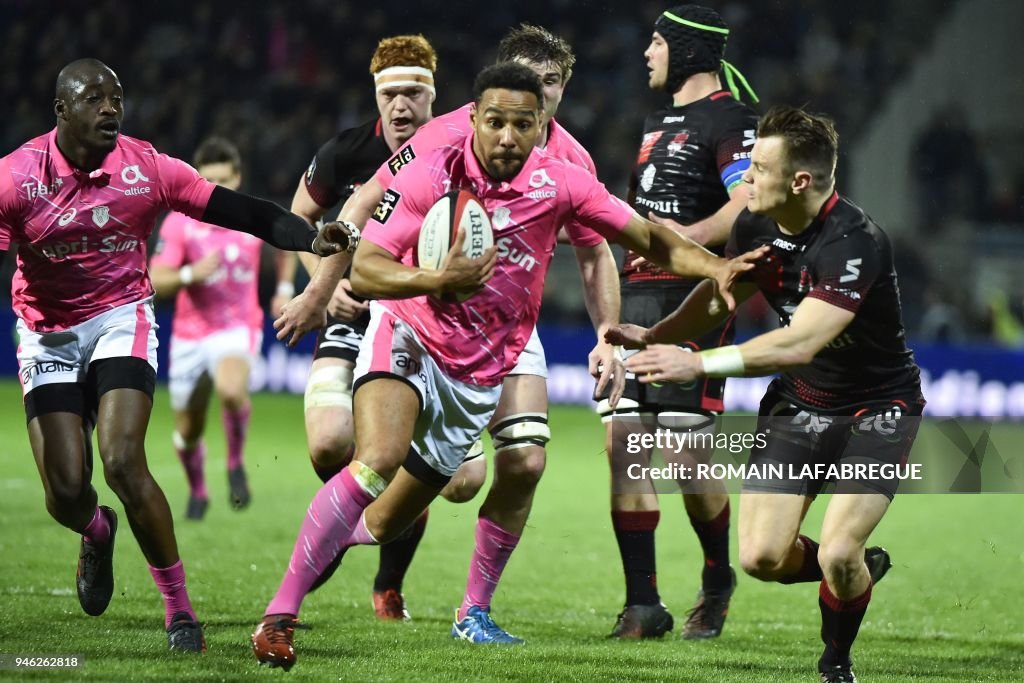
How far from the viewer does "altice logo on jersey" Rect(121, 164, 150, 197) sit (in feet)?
18.6

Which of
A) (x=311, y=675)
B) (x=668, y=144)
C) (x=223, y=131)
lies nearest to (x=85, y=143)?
(x=311, y=675)

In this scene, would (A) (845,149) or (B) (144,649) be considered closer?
(B) (144,649)

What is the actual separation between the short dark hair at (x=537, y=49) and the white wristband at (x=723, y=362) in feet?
6.73

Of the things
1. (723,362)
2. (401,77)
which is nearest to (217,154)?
(401,77)

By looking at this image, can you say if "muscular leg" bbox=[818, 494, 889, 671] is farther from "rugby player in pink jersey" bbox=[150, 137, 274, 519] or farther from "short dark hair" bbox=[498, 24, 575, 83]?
"rugby player in pink jersey" bbox=[150, 137, 274, 519]

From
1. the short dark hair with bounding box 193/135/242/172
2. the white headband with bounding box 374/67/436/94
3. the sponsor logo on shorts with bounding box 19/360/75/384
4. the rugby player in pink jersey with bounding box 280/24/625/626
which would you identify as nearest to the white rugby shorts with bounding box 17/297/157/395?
the sponsor logo on shorts with bounding box 19/360/75/384

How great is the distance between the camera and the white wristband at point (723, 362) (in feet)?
16.0

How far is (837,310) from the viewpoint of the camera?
505 centimetres

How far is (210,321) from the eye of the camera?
10648 millimetres

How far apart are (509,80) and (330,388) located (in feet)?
6.75

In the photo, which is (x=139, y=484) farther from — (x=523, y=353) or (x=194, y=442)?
(x=194, y=442)

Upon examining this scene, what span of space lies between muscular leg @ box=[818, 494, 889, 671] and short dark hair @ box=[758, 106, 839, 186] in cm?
121

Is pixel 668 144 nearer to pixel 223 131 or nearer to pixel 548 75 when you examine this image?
pixel 548 75

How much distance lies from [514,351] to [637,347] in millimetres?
492
